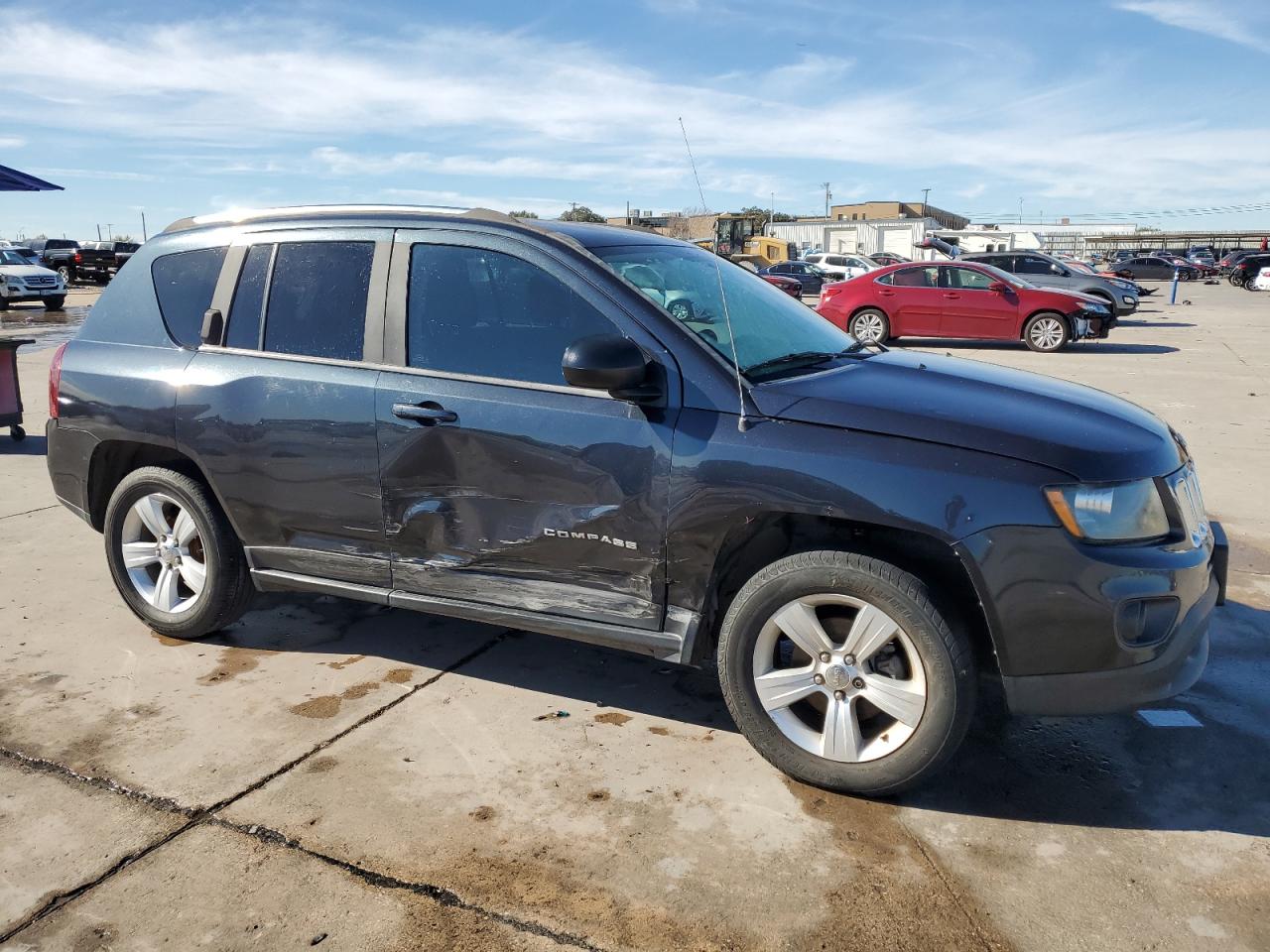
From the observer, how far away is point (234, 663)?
414cm

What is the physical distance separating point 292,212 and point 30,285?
26.8 m

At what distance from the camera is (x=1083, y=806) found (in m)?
3.09

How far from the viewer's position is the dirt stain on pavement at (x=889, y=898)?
8.15ft

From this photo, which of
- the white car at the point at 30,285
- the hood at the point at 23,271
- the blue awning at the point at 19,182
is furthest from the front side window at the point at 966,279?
the hood at the point at 23,271

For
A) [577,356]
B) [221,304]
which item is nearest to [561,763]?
[577,356]

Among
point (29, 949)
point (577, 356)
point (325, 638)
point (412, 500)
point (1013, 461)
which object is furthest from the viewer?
point (325, 638)

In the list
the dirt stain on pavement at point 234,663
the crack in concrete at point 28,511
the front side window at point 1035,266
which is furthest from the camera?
the front side window at point 1035,266

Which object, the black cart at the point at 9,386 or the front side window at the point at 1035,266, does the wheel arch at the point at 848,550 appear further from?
the front side window at the point at 1035,266

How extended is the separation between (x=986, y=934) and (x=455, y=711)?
196 cm

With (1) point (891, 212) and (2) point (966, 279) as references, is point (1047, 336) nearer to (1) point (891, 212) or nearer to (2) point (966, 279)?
(2) point (966, 279)

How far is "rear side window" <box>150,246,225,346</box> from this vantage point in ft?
13.6

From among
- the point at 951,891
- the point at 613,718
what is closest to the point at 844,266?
the point at 613,718

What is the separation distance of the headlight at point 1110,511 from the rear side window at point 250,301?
9.79 feet

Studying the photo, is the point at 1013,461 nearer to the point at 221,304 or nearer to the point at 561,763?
the point at 561,763
